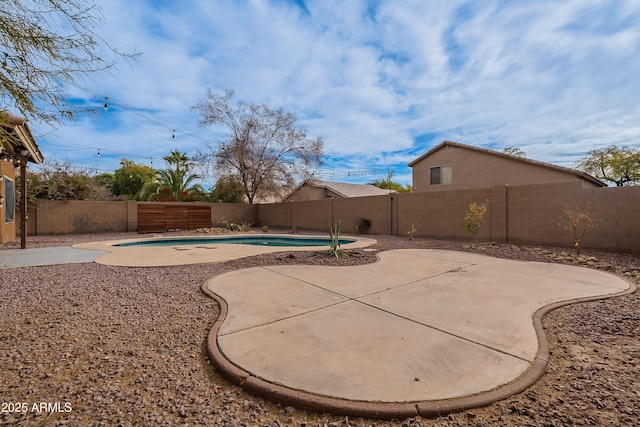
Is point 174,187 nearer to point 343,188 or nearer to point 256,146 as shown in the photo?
point 256,146

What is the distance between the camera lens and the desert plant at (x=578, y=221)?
6808 millimetres

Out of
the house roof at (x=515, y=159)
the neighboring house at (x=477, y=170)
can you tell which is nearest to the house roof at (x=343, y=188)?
the neighboring house at (x=477, y=170)

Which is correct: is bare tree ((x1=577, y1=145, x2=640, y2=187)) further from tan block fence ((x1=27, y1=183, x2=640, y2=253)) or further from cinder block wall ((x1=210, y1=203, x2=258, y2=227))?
cinder block wall ((x1=210, y1=203, x2=258, y2=227))

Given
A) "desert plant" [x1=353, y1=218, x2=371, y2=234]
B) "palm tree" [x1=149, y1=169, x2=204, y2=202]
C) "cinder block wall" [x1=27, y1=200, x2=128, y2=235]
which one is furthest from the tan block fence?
"palm tree" [x1=149, y1=169, x2=204, y2=202]

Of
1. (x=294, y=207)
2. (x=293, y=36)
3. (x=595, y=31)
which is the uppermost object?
(x=293, y=36)

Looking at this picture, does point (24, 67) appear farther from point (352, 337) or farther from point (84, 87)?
point (352, 337)

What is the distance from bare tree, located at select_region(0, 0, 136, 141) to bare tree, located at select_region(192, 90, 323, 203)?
53.9 ft

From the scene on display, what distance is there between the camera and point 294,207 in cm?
1659

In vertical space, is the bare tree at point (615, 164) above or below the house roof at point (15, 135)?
above

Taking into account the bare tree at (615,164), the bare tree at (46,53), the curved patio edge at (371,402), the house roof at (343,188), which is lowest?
the curved patio edge at (371,402)

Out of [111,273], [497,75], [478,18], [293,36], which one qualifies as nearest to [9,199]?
[111,273]

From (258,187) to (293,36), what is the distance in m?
12.0

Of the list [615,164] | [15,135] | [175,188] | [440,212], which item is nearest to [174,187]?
[175,188]

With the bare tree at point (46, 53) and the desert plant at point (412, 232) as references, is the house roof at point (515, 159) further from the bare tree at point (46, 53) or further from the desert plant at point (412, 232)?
the bare tree at point (46, 53)
